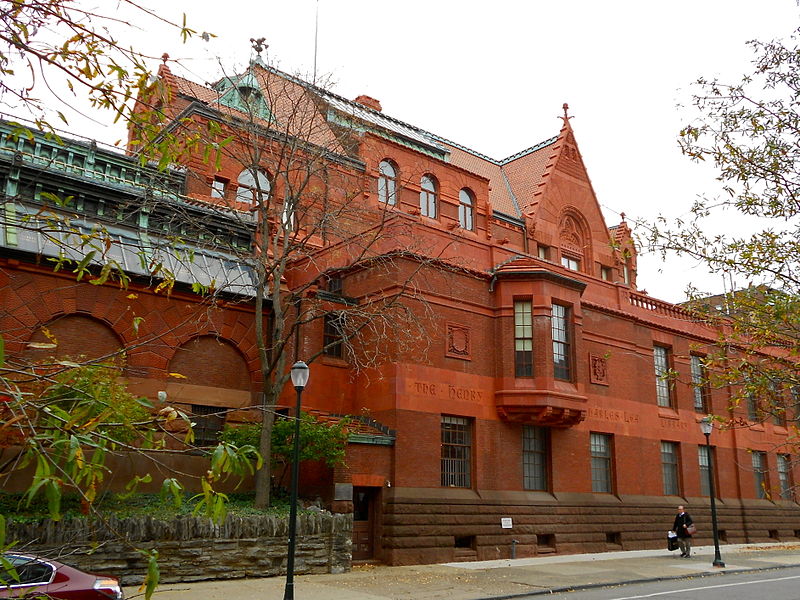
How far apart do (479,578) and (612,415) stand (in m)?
12.5

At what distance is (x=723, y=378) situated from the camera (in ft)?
37.6

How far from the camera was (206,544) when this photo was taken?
16.8m

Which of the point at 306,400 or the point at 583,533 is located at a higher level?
the point at 306,400

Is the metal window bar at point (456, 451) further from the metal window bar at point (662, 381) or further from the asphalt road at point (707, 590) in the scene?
the metal window bar at point (662, 381)

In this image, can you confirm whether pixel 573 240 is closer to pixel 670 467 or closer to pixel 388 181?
pixel 388 181

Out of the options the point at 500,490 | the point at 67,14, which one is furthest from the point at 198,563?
the point at 67,14

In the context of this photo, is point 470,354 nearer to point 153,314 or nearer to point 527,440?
point 527,440

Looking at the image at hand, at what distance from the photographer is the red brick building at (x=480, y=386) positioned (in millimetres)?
21828

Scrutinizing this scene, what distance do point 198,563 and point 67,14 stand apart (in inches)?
573

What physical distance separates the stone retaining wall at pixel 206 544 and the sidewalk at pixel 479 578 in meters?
0.40

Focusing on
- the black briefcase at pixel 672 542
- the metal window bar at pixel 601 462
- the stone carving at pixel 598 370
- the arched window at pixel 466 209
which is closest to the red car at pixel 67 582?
the black briefcase at pixel 672 542

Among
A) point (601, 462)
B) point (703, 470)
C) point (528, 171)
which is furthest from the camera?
point (528, 171)

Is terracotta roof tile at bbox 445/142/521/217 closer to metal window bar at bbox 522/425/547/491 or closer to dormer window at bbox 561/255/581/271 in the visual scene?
dormer window at bbox 561/255/581/271

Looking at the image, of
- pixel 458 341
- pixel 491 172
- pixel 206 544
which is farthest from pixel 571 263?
pixel 206 544
